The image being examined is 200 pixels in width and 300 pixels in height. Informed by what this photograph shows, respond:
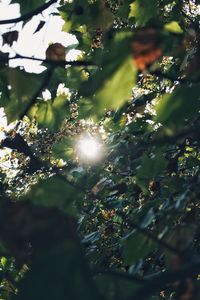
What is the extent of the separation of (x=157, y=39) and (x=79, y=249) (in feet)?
2.18

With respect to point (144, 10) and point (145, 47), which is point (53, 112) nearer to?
point (144, 10)

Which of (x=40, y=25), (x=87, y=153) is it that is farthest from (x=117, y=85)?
(x=87, y=153)

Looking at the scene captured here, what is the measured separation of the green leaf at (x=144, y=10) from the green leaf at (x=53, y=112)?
0.97m

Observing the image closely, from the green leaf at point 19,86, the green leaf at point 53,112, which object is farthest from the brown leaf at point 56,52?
the green leaf at point 53,112

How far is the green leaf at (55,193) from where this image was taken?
4.71ft

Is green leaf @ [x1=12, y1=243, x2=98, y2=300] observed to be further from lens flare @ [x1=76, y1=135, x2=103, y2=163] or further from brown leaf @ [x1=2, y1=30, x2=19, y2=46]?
lens flare @ [x1=76, y1=135, x2=103, y2=163]

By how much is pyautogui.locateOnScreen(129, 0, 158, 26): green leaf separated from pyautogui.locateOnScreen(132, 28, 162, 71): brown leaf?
8.25 feet

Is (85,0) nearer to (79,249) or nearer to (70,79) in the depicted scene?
(70,79)

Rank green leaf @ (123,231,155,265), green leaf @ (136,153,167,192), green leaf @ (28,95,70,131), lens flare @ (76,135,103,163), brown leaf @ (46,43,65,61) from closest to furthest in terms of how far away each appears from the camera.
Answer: green leaf @ (123,231,155,265), green leaf @ (136,153,167,192), brown leaf @ (46,43,65,61), green leaf @ (28,95,70,131), lens flare @ (76,135,103,163)

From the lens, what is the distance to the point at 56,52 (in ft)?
8.34

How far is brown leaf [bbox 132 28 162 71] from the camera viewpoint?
1.25m

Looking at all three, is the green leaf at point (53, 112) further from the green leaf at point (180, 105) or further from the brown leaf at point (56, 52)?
the green leaf at point (180, 105)

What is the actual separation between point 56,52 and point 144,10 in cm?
147

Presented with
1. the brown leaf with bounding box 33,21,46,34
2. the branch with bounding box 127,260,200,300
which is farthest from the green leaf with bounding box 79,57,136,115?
the brown leaf with bounding box 33,21,46,34
